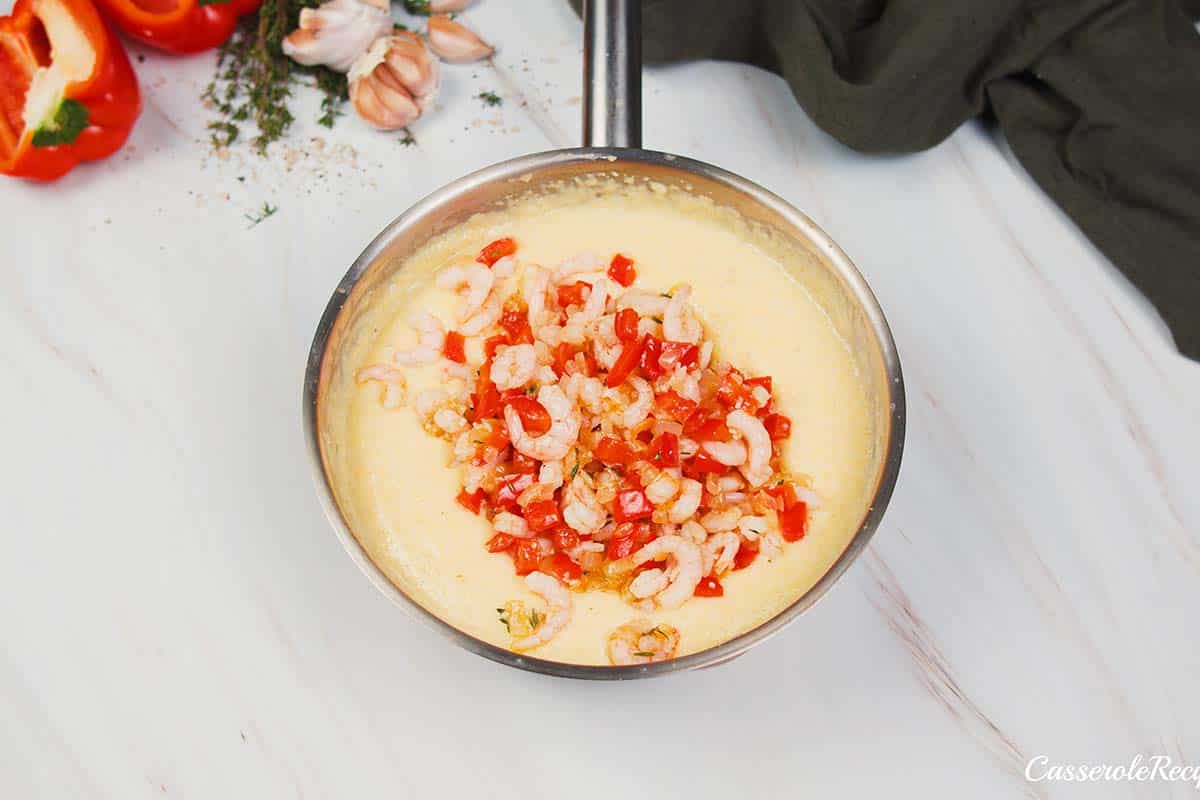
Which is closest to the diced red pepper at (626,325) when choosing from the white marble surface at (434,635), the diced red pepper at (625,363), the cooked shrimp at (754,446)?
the diced red pepper at (625,363)

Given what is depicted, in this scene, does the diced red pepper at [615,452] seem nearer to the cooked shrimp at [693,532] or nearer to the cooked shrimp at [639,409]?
the cooked shrimp at [639,409]

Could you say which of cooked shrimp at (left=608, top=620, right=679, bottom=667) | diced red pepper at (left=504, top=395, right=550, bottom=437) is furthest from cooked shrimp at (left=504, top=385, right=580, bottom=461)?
cooked shrimp at (left=608, top=620, right=679, bottom=667)

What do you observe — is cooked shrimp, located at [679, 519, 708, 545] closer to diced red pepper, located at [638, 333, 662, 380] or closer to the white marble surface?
diced red pepper, located at [638, 333, 662, 380]

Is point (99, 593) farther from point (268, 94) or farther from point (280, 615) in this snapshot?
point (268, 94)

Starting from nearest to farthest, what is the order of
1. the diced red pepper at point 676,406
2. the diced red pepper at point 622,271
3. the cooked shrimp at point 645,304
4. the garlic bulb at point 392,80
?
the diced red pepper at point 676,406
the cooked shrimp at point 645,304
the diced red pepper at point 622,271
the garlic bulb at point 392,80

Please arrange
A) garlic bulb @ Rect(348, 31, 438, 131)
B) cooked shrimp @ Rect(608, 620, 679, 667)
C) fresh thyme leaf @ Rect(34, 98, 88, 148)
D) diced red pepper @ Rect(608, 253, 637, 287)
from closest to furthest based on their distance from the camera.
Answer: cooked shrimp @ Rect(608, 620, 679, 667), diced red pepper @ Rect(608, 253, 637, 287), fresh thyme leaf @ Rect(34, 98, 88, 148), garlic bulb @ Rect(348, 31, 438, 131)
